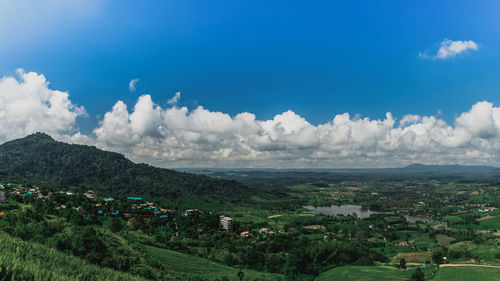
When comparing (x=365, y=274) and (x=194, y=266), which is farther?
(x=365, y=274)

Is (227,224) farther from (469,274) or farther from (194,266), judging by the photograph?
(469,274)

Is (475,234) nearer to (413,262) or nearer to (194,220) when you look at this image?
(413,262)

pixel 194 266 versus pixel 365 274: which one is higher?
pixel 194 266

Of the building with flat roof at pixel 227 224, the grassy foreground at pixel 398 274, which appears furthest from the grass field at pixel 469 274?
the building with flat roof at pixel 227 224

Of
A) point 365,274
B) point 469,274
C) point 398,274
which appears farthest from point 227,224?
point 469,274

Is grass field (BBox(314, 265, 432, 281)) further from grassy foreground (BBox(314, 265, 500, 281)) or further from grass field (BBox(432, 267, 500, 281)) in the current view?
grass field (BBox(432, 267, 500, 281))
